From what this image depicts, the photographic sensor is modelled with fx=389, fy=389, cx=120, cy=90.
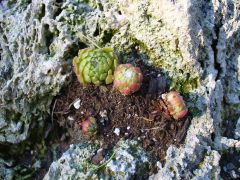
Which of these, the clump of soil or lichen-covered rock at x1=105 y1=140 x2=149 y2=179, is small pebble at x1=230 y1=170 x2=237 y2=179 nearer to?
the clump of soil

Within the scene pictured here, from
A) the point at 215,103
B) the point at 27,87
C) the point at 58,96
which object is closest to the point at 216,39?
the point at 215,103

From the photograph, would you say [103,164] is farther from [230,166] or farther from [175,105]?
[230,166]

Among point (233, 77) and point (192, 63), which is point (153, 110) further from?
point (233, 77)

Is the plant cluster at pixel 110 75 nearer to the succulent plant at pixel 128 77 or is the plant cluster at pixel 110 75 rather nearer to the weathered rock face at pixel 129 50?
the succulent plant at pixel 128 77

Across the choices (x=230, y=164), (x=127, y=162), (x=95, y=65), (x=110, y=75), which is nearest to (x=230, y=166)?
Answer: (x=230, y=164)

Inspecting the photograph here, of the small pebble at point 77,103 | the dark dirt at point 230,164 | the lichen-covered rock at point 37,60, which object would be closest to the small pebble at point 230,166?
the dark dirt at point 230,164

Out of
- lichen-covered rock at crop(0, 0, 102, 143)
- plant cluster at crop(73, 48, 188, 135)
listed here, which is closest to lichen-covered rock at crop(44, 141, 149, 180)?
plant cluster at crop(73, 48, 188, 135)
